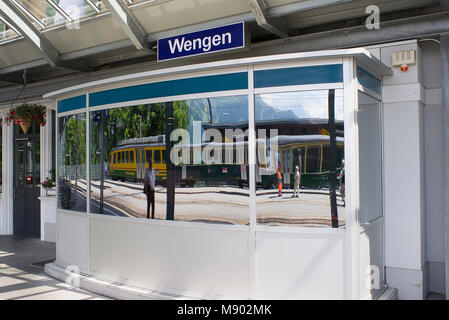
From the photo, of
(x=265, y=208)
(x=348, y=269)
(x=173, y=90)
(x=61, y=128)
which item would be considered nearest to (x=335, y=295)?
(x=348, y=269)

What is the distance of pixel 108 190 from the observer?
5.34 m

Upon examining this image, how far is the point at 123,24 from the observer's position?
5.91 meters

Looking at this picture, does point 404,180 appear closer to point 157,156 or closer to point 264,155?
point 264,155

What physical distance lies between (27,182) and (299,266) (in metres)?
6.88

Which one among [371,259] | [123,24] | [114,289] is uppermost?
[123,24]

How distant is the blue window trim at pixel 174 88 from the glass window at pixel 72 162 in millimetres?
610

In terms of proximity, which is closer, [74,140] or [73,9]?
[74,140]

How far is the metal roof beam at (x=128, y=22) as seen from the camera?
19.0ft

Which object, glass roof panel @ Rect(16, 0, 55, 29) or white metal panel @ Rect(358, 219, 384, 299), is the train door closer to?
white metal panel @ Rect(358, 219, 384, 299)

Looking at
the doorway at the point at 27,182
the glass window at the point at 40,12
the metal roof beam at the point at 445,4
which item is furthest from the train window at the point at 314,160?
the doorway at the point at 27,182

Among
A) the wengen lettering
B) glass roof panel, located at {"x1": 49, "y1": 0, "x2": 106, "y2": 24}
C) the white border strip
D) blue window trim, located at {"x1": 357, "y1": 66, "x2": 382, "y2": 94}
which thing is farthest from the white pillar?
glass roof panel, located at {"x1": 49, "y1": 0, "x2": 106, "y2": 24}

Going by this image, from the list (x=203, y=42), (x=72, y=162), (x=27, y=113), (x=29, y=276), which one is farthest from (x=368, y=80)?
(x=27, y=113)

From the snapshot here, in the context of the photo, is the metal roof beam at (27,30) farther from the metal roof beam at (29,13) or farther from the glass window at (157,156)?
the glass window at (157,156)

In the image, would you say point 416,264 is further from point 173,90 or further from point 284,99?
point 173,90
